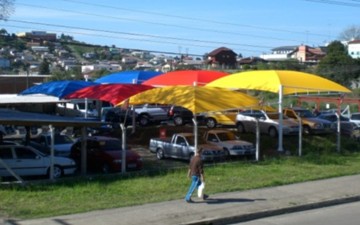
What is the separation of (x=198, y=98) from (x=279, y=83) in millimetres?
5911

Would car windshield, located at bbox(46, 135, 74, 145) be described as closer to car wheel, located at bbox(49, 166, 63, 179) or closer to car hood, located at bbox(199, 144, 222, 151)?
car wheel, located at bbox(49, 166, 63, 179)

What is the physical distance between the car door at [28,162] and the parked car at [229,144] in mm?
9182

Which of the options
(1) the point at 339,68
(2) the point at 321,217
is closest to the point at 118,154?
(2) the point at 321,217

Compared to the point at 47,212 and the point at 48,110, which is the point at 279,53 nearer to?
the point at 48,110

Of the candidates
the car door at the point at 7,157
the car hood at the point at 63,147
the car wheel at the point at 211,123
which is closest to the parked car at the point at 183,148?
the car hood at the point at 63,147

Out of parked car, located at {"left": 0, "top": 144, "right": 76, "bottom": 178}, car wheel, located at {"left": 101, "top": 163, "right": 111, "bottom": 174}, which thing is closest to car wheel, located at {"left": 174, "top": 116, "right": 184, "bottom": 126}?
car wheel, located at {"left": 101, "top": 163, "right": 111, "bottom": 174}

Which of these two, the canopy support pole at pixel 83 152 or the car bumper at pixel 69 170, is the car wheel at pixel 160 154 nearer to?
the canopy support pole at pixel 83 152

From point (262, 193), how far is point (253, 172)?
14.2ft

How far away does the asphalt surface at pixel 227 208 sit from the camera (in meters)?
14.8

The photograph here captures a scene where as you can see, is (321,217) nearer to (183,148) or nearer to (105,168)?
(105,168)

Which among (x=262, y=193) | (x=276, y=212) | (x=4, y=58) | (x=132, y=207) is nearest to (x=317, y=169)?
(x=262, y=193)

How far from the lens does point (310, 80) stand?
33406mm

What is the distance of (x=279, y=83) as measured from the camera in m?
31.6

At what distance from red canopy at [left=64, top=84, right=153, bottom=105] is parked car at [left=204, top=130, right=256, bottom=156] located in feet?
16.9
